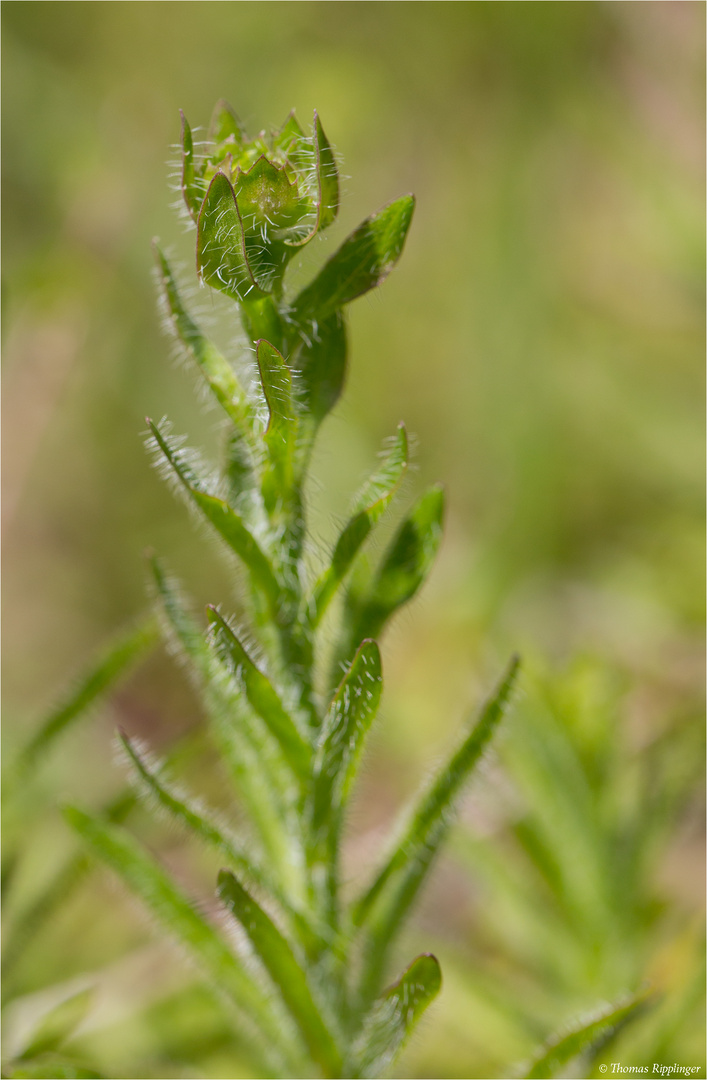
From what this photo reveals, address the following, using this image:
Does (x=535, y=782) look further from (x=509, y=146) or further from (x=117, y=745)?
(x=509, y=146)

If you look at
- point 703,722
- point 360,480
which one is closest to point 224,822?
point 703,722

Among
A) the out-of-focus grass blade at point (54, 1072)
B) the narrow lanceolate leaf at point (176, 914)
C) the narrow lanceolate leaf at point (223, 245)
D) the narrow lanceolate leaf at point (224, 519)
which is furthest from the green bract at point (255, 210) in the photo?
the out-of-focus grass blade at point (54, 1072)

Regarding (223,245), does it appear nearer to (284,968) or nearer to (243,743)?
(243,743)

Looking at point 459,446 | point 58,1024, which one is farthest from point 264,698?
point 459,446

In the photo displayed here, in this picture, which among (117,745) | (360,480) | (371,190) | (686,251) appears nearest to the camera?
(117,745)

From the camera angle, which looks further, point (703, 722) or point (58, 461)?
point (58, 461)

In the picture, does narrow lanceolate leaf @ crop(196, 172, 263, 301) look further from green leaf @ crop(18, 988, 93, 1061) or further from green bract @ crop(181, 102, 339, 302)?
green leaf @ crop(18, 988, 93, 1061)

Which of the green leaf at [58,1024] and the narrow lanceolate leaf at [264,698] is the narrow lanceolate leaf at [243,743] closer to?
the narrow lanceolate leaf at [264,698]

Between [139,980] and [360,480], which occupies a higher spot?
[360,480]

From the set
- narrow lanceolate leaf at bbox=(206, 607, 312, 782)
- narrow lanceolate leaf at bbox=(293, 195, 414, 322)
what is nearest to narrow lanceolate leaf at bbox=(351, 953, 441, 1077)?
narrow lanceolate leaf at bbox=(206, 607, 312, 782)

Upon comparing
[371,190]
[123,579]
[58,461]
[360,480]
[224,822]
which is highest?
[371,190]
